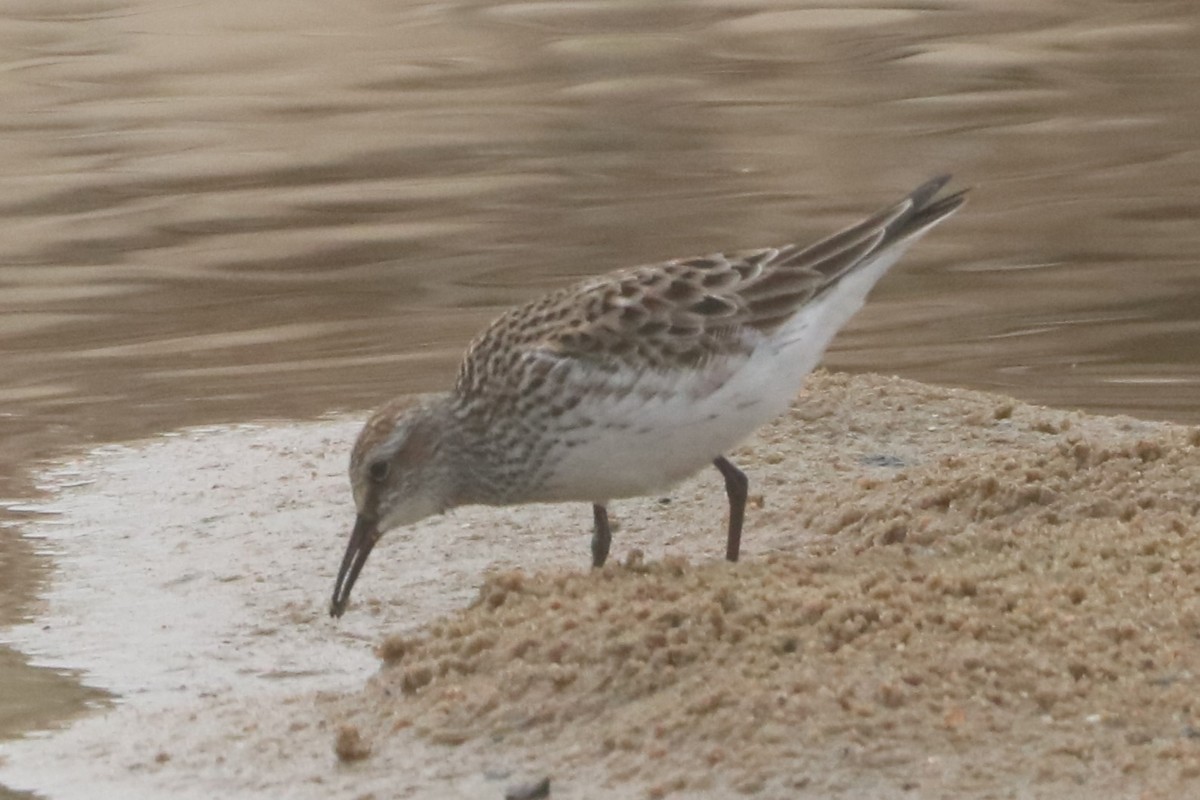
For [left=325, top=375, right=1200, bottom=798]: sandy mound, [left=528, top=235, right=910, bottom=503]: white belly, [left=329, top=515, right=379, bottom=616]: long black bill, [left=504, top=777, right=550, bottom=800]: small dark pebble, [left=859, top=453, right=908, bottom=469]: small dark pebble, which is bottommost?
[left=859, top=453, right=908, bottom=469]: small dark pebble

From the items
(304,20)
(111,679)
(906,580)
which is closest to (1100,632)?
(906,580)

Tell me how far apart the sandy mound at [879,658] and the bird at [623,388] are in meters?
0.38

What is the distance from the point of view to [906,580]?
5.02 m

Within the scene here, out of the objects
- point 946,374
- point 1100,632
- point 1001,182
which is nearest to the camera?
point 1100,632

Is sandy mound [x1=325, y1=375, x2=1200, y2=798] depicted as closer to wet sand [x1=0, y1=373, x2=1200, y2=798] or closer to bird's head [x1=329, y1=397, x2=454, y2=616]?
wet sand [x1=0, y1=373, x2=1200, y2=798]

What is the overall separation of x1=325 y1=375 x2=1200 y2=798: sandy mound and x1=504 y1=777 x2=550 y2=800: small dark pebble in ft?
0.12

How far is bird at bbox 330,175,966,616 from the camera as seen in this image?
5.64 m

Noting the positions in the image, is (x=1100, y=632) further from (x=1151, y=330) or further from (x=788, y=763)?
(x=1151, y=330)

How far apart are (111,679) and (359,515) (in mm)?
770

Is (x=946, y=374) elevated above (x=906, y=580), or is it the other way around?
(x=906, y=580)

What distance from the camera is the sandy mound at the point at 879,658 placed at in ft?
13.8

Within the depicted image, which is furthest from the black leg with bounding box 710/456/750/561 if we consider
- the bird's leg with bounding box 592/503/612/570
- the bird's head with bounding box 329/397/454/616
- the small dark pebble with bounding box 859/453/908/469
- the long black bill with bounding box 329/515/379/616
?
the small dark pebble with bounding box 859/453/908/469

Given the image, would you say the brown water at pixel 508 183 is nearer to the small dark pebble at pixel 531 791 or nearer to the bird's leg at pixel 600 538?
the bird's leg at pixel 600 538

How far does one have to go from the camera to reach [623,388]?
18.4 ft
